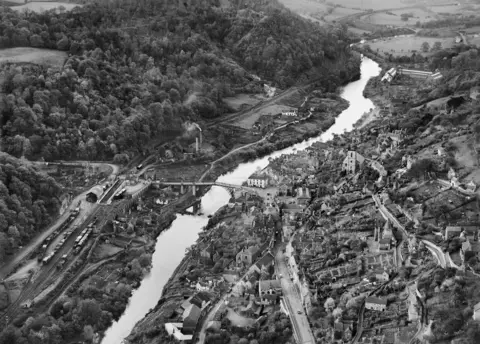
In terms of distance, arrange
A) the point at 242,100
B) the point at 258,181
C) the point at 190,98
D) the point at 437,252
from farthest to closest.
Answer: the point at 242,100
the point at 190,98
the point at 258,181
the point at 437,252

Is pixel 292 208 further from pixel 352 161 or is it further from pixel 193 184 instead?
pixel 193 184

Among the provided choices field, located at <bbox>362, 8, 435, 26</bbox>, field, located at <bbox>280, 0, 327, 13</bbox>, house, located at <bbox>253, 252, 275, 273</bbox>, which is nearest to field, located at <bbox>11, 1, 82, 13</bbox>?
field, located at <bbox>280, 0, 327, 13</bbox>

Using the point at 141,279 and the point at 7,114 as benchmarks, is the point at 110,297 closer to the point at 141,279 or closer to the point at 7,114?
the point at 141,279

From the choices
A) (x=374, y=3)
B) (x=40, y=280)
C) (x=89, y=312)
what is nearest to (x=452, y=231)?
(x=89, y=312)

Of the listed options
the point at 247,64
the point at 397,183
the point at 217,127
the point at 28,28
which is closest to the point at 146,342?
the point at 397,183

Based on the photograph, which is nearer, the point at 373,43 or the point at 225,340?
the point at 225,340

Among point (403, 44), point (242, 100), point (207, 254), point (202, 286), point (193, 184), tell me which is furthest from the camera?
point (403, 44)

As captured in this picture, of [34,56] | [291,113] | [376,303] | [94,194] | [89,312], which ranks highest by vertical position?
[34,56]

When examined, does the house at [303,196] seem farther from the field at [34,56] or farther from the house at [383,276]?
the field at [34,56]
